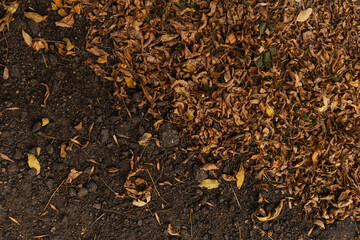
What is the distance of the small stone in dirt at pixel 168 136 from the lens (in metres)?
1.71

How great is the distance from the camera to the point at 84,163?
167 cm

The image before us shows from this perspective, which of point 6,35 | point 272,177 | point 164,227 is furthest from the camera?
point 272,177

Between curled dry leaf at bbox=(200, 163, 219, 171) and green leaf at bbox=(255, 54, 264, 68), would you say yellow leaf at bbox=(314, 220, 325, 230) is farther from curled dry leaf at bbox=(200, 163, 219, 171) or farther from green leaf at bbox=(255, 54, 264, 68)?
green leaf at bbox=(255, 54, 264, 68)

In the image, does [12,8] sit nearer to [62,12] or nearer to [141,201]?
[62,12]

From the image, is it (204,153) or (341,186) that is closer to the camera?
(204,153)

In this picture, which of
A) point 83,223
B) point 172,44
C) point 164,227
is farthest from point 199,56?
point 83,223

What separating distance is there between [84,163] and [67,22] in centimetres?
87

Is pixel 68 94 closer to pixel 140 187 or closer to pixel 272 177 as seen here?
pixel 140 187

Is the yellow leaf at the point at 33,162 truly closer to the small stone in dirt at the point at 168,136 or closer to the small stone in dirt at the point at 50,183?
the small stone in dirt at the point at 50,183

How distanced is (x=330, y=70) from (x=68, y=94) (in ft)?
5.78

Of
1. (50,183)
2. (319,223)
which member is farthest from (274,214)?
(50,183)

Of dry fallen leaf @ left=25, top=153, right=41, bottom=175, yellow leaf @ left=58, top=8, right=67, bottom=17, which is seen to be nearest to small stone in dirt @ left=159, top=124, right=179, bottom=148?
dry fallen leaf @ left=25, top=153, right=41, bottom=175

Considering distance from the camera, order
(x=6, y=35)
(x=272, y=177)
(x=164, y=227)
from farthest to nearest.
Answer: (x=272, y=177) → (x=164, y=227) → (x=6, y=35)

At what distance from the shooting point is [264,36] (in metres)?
1.81
